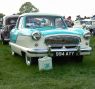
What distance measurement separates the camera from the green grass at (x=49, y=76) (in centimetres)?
753

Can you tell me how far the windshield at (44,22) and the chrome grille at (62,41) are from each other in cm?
137

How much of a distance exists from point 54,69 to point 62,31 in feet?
3.82

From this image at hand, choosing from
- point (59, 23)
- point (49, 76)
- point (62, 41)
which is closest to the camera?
point (49, 76)

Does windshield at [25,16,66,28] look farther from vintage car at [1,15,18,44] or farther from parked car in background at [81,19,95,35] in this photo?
parked car in background at [81,19,95,35]

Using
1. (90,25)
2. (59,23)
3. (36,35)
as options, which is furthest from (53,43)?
(90,25)

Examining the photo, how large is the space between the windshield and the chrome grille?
1366mm

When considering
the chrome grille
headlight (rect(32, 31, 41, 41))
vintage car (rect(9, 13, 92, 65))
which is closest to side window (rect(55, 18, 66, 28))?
vintage car (rect(9, 13, 92, 65))

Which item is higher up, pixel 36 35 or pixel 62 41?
pixel 36 35

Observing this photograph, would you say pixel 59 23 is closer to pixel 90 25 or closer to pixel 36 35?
pixel 36 35

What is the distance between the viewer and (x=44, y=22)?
38.1 feet

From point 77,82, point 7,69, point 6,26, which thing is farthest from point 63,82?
point 6,26

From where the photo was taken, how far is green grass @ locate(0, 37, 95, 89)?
753 centimetres

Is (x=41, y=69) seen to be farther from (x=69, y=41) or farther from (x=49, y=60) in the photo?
(x=69, y=41)

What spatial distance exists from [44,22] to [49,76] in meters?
3.26
